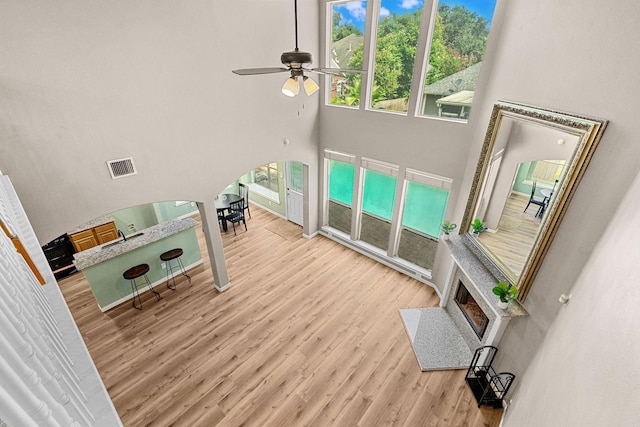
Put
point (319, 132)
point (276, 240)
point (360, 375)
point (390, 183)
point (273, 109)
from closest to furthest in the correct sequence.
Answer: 1. point (360, 375)
2. point (273, 109)
3. point (390, 183)
4. point (319, 132)
5. point (276, 240)

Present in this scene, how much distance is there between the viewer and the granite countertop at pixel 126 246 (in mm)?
5058

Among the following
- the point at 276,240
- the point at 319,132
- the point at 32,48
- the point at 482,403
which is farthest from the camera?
the point at 276,240

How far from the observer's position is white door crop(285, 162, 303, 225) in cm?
796

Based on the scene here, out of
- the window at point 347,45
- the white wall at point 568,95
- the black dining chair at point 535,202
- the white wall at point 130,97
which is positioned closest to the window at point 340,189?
the window at point 347,45

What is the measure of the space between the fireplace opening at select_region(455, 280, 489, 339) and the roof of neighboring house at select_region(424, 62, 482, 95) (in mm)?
3166

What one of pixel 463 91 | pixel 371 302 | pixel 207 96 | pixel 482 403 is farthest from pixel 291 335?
pixel 463 91

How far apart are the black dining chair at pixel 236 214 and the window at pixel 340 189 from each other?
2.50 m

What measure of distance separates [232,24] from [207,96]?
1161mm

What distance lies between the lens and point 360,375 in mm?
4219

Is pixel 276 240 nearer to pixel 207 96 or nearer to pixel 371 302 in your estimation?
pixel 371 302

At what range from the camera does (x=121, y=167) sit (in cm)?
395

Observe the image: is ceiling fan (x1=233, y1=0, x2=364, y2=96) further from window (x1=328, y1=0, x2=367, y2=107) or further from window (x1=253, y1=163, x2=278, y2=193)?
window (x1=253, y1=163, x2=278, y2=193)

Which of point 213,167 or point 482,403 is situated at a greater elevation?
point 213,167

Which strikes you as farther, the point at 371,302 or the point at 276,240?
the point at 276,240
